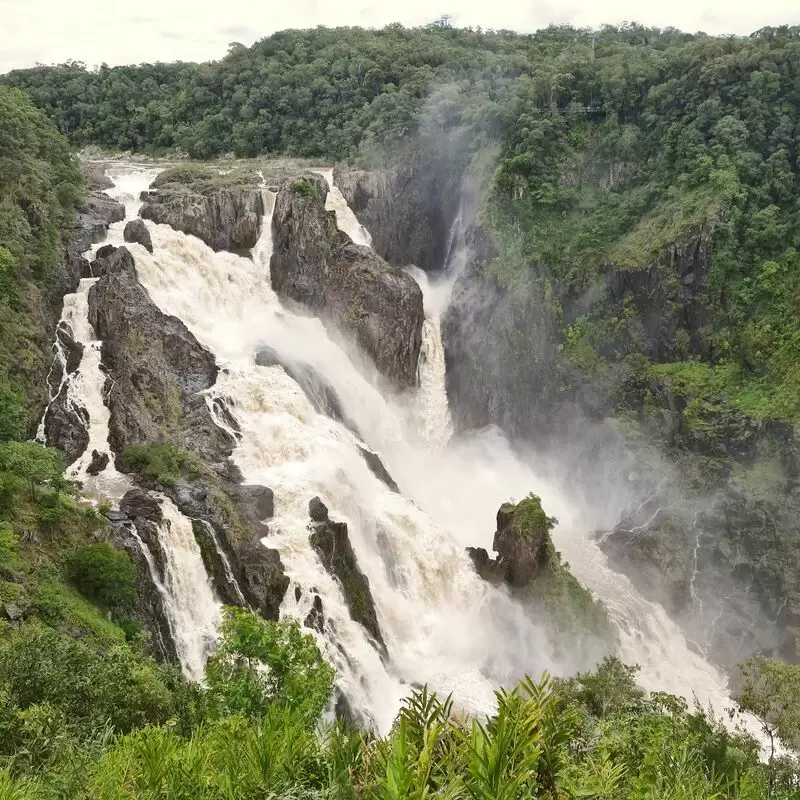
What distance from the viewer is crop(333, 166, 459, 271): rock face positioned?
4750 cm

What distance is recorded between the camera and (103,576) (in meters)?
21.2

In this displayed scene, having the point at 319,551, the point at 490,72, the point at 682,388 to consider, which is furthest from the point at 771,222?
the point at 319,551

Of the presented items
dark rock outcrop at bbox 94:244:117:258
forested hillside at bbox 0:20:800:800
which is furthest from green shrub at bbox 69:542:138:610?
dark rock outcrop at bbox 94:244:117:258

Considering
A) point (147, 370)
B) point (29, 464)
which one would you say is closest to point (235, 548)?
point (29, 464)

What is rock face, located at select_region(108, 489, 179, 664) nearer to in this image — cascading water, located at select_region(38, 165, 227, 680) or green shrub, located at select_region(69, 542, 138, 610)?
cascading water, located at select_region(38, 165, 227, 680)

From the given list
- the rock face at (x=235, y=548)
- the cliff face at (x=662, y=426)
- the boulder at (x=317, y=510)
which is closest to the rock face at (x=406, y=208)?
the cliff face at (x=662, y=426)

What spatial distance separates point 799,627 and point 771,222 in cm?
2153

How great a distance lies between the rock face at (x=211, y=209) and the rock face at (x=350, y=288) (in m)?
1.50

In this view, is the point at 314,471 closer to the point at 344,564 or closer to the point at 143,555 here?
the point at 344,564

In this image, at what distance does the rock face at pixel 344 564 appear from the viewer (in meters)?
25.5

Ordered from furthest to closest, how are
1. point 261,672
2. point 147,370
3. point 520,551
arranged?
point 147,370 < point 520,551 < point 261,672

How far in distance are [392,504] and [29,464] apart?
1366 cm

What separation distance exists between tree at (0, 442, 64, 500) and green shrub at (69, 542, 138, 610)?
10.3ft

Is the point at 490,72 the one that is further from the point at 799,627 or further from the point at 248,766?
the point at 248,766
